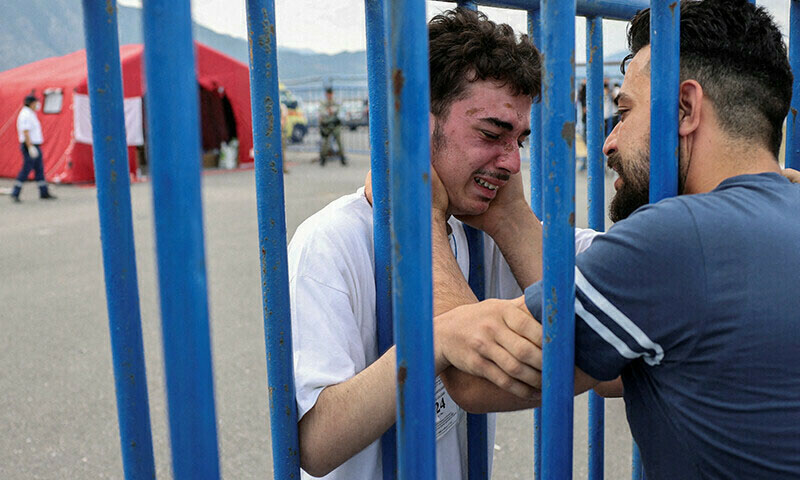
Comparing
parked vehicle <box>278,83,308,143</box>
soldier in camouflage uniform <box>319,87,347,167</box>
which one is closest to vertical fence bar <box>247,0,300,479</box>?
soldier in camouflage uniform <box>319,87,347,167</box>

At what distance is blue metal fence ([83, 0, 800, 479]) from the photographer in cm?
65

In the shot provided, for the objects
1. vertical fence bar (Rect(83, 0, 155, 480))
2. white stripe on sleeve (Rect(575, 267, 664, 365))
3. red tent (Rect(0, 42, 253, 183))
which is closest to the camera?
vertical fence bar (Rect(83, 0, 155, 480))

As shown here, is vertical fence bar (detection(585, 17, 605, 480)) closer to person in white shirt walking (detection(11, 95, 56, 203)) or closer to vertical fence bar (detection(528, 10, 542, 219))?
vertical fence bar (detection(528, 10, 542, 219))

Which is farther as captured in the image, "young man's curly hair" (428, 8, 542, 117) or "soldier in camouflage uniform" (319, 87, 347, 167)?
"soldier in camouflage uniform" (319, 87, 347, 167)

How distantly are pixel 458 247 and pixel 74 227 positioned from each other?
816 centimetres

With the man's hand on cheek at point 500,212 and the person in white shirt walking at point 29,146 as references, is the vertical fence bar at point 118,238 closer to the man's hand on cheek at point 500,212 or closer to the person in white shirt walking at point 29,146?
the man's hand on cheek at point 500,212

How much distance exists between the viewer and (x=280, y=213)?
116 cm

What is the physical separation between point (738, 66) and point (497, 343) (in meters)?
0.72

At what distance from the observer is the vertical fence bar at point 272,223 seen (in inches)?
42.9

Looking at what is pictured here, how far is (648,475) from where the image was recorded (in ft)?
3.82

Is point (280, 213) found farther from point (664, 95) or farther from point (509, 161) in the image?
point (509, 161)

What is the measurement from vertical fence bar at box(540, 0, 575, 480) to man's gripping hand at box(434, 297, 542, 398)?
77 mm

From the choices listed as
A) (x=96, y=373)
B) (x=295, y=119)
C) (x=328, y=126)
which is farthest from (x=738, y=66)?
(x=295, y=119)

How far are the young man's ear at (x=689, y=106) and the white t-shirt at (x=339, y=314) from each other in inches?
29.0
